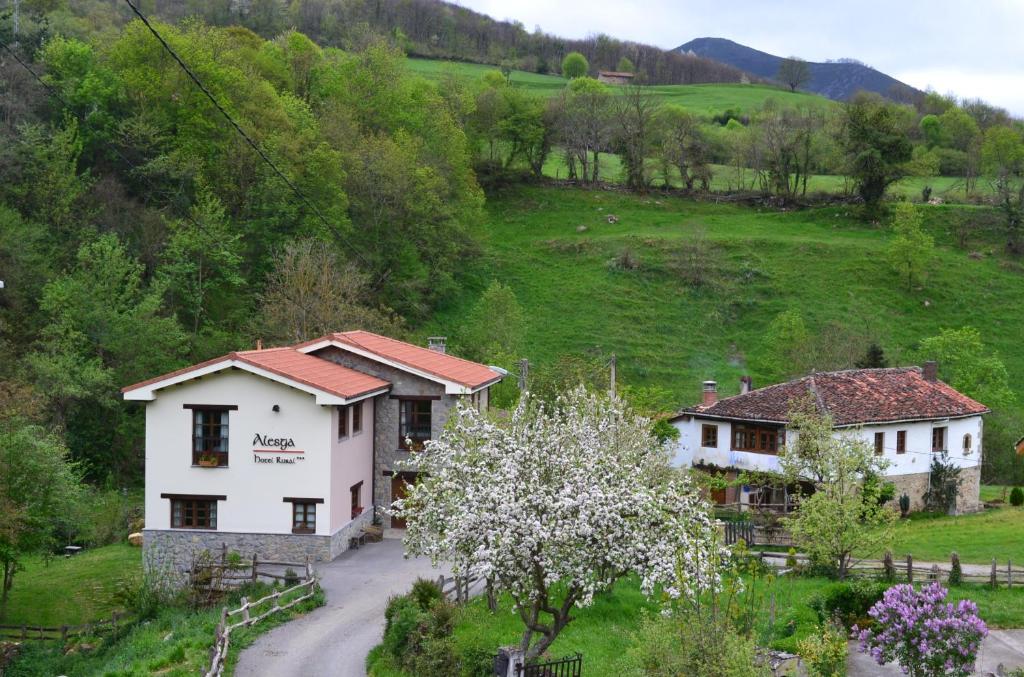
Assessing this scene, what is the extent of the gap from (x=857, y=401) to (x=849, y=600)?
19.0 metres

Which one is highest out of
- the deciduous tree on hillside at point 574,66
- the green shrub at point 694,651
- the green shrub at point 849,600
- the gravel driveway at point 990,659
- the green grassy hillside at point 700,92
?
→ the deciduous tree on hillside at point 574,66

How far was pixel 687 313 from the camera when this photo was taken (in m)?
68.7

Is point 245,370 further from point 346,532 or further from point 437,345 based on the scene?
point 437,345

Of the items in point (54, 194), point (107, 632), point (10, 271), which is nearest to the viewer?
point (107, 632)

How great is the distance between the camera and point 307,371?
31.3m

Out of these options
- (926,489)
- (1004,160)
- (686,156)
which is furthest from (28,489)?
(1004,160)

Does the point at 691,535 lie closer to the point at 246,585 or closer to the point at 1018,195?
the point at 246,585

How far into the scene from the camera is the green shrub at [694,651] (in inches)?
559

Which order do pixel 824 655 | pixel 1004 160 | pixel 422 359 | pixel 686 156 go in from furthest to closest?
pixel 686 156, pixel 1004 160, pixel 422 359, pixel 824 655

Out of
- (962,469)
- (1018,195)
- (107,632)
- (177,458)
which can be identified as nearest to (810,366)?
(962,469)

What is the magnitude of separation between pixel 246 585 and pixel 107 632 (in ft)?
11.5

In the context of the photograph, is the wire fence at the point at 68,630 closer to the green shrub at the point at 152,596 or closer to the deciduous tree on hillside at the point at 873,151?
the green shrub at the point at 152,596

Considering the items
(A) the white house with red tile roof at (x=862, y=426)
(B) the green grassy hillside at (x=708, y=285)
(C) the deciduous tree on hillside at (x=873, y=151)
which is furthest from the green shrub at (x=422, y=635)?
(C) the deciduous tree on hillside at (x=873, y=151)

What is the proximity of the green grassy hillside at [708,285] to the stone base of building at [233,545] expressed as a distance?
31.2 metres
